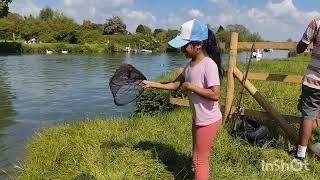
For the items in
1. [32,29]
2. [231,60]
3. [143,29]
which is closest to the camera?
[231,60]

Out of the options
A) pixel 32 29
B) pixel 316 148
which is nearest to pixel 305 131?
pixel 316 148

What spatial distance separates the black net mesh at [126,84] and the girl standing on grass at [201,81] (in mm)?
600

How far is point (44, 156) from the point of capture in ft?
21.4

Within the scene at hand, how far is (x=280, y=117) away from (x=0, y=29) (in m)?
70.7

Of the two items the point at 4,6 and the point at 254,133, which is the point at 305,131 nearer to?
the point at 254,133

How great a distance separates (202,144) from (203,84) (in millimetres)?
675

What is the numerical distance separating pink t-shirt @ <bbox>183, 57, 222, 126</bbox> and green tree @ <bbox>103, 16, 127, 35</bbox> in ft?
278

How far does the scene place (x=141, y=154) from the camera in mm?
5828

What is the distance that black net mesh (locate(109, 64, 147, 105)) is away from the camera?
15.7 ft

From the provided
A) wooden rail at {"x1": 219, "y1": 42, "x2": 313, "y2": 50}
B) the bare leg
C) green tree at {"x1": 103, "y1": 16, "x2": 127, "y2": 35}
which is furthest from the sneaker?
green tree at {"x1": 103, "y1": 16, "x2": 127, "y2": 35}

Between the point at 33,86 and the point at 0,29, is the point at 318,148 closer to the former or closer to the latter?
the point at 33,86

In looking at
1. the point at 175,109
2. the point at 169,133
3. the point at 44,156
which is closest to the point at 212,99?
the point at 169,133

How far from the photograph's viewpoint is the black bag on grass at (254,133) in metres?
6.15

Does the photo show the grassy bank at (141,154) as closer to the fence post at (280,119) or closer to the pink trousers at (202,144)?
the fence post at (280,119)
